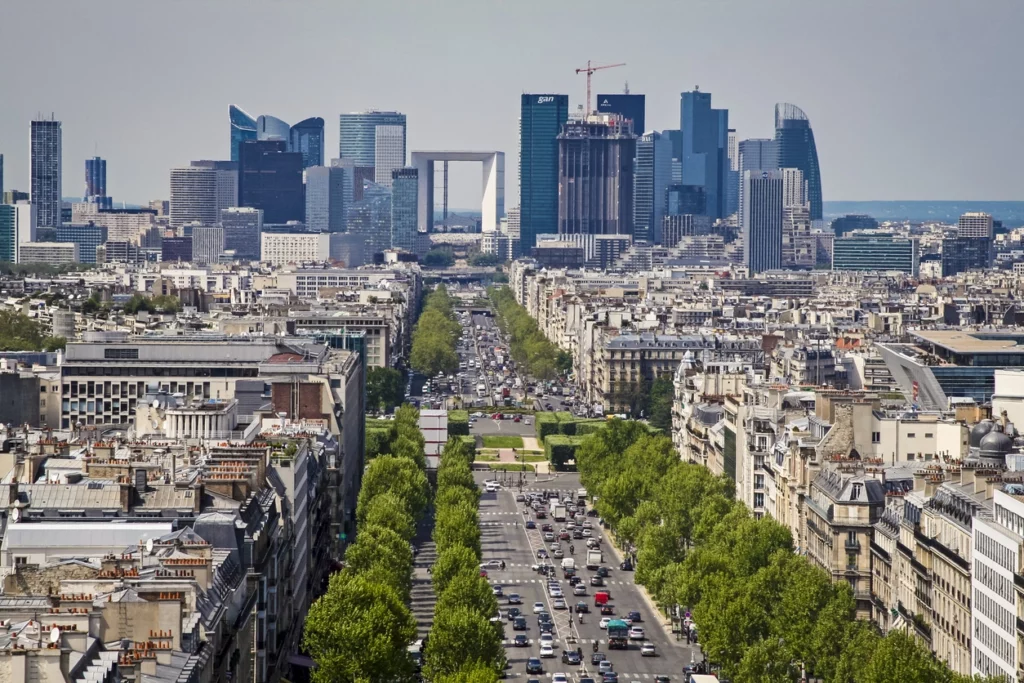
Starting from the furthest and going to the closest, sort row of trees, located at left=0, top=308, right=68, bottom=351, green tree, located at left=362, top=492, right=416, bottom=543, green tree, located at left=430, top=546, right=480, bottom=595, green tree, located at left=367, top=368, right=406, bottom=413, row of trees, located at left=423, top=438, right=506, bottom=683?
green tree, located at left=367, top=368, right=406, bottom=413, row of trees, located at left=0, top=308, right=68, bottom=351, green tree, located at left=362, top=492, right=416, bottom=543, green tree, located at left=430, top=546, right=480, bottom=595, row of trees, located at left=423, top=438, right=506, bottom=683

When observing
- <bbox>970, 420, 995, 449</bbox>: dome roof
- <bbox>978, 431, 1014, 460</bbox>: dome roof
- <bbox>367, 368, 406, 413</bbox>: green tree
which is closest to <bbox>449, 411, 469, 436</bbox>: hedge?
<bbox>367, 368, 406, 413</bbox>: green tree

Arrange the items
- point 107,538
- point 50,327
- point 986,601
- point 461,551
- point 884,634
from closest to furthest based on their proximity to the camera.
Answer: point 107,538
point 986,601
point 884,634
point 461,551
point 50,327

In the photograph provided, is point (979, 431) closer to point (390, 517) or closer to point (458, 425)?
point (390, 517)

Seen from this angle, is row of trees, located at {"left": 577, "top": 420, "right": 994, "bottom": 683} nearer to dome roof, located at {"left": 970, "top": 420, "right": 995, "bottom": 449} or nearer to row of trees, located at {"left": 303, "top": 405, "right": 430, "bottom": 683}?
dome roof, located at {"left": 970, "top": 420, "right": 995, "bottom": 449}

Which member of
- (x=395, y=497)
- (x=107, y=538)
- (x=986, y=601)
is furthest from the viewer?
(x=395, y=497)

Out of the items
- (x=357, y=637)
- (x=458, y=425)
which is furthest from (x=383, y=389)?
(x=357, y=637)

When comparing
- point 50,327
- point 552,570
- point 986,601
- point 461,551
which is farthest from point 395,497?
point 50,327

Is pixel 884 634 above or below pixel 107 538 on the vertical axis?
below

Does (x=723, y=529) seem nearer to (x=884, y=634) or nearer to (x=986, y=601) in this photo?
(x=884, y=634)
